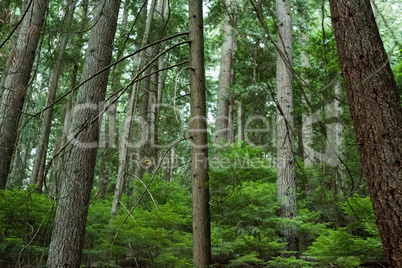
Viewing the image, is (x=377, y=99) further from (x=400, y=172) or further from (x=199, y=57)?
(x=199, y=57)

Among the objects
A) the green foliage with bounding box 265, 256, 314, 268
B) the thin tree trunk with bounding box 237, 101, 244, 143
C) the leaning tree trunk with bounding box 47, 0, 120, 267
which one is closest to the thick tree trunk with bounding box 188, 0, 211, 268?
the leaning tree trunk with bounding box 47, 0, 120, 267

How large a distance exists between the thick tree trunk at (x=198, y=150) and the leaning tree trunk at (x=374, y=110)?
120 centimetres

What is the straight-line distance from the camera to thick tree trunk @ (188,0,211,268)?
2992 millimetres

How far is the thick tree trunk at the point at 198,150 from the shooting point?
299 cm

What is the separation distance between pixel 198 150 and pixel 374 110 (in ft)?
4.70

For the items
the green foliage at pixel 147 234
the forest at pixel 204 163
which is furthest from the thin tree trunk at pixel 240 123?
the green foliage at pixel 147 234

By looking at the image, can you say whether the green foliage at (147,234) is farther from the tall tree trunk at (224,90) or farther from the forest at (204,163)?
the tall tree trunk at (224,90)

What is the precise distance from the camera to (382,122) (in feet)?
8.18

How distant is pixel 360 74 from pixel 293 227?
529 cm

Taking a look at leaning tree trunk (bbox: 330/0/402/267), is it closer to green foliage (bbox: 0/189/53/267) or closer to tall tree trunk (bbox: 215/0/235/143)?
green foliage (bbox: 0/189/53/267)

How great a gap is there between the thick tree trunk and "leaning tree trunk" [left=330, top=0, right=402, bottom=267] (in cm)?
120

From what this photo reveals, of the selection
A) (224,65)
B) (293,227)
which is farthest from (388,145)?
(224,65)

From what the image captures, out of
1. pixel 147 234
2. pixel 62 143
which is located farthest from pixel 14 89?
pixel 62 143

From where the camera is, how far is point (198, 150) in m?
3.03
